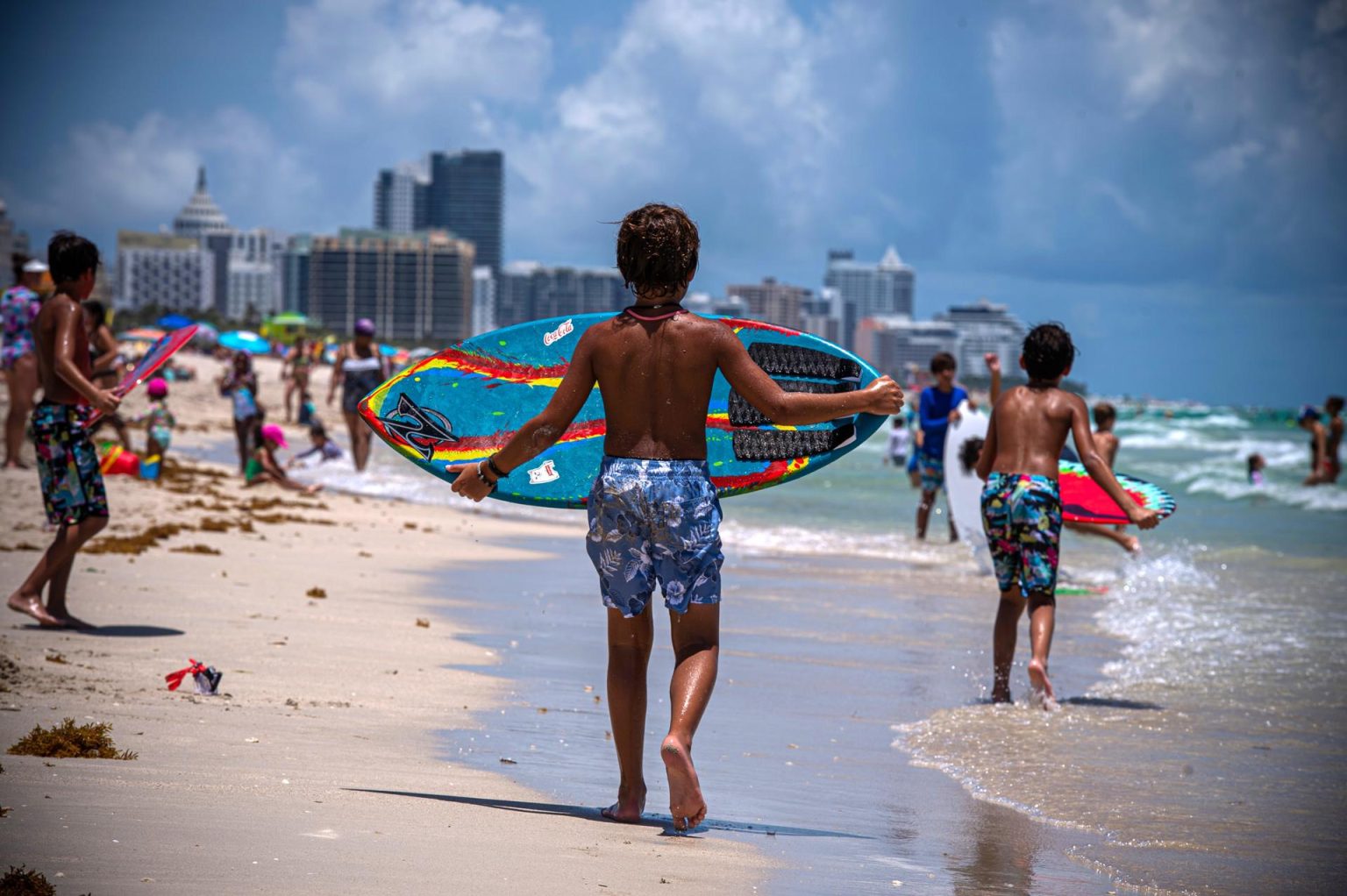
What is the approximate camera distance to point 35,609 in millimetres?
5836

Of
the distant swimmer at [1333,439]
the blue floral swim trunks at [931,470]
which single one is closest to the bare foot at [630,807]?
the blue floral swim trunks at [931,470]

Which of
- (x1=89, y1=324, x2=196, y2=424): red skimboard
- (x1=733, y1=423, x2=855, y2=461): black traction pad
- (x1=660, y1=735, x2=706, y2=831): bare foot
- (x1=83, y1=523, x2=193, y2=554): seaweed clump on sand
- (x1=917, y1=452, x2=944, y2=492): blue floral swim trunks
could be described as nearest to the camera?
(x1=660, y1=735, x2=706, y2=831): bare foot

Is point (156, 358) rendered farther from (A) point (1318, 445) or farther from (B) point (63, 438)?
(A) point (1318, 445)

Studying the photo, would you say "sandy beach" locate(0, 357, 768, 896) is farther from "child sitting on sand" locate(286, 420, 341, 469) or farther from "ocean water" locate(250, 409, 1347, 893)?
"child sitting on sand" locate(286, 420, 341, 469)

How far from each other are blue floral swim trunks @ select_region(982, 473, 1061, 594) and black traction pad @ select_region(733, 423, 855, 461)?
1506 millimetres

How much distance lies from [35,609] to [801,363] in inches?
135

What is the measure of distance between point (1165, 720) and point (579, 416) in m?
2.83

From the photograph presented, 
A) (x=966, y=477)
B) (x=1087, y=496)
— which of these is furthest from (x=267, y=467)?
(x=1087, y=496)

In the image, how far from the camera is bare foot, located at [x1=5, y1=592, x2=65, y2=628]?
19.0 ft

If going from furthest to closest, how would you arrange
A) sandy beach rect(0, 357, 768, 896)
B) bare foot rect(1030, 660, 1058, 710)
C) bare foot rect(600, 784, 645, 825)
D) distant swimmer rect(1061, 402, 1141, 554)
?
distant swimmer rect(1061, 402, 1141, 554), bare foot rect(1030, 660, 1058, 710), bare foot rect(600, 784, 645, 825), sandy beach rect(0, 357, 768, 896)

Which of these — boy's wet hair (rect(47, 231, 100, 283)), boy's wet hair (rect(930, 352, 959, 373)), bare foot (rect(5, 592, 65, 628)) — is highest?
boy's wet hair (rect(930, 352, 959, 373))

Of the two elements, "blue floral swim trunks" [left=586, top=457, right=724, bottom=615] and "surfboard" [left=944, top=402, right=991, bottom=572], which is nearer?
"blue floral swim trunks" [left=586, top=457, right=724, bottom=615]

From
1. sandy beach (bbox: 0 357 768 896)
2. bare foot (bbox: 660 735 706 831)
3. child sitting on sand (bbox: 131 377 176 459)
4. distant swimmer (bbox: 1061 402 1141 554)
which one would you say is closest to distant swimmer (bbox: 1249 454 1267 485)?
distant swimmer (bbox: 1061 402 1141 554)

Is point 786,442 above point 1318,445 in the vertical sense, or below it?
below
